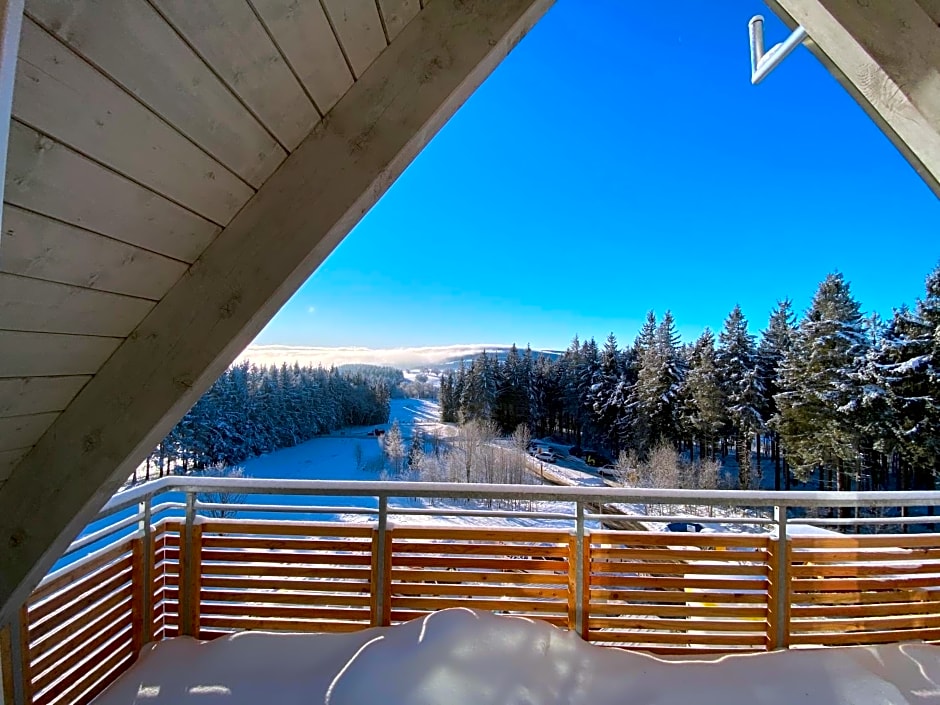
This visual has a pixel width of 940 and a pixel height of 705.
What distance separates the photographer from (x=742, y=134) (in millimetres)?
5281

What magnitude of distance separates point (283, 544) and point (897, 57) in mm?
2387

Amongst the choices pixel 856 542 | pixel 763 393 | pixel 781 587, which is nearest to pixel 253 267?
pixel 781 587

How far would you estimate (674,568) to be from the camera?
1904 millimetres

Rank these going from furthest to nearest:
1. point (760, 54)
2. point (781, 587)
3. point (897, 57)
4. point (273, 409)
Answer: point (273, 409), point (781, 587), point (760, 54), point (897, 57)

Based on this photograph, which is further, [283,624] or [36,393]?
[283,624]

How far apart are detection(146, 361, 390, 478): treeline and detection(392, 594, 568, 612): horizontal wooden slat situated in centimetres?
545

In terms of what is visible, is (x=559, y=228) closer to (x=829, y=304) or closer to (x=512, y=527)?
(x=829, y=304)

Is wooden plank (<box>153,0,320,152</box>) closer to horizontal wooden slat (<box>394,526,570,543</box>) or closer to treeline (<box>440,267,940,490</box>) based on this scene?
horizontal wooden slat (<box>394,526,570,543</box>)

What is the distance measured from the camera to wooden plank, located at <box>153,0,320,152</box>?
58 centimetres

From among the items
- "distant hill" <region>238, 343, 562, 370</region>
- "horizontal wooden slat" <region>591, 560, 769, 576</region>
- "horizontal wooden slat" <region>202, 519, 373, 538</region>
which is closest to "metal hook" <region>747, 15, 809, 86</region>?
"horizontal wooden slat" <region>591, 560, 769, 576</region>

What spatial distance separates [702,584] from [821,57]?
6.55ft

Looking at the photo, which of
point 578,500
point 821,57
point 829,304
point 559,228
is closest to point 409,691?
point 578,500

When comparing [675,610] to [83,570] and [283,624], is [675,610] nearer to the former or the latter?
[283,624]

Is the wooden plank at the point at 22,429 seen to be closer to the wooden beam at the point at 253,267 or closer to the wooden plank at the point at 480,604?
the wooden beam at the point at 253,267
